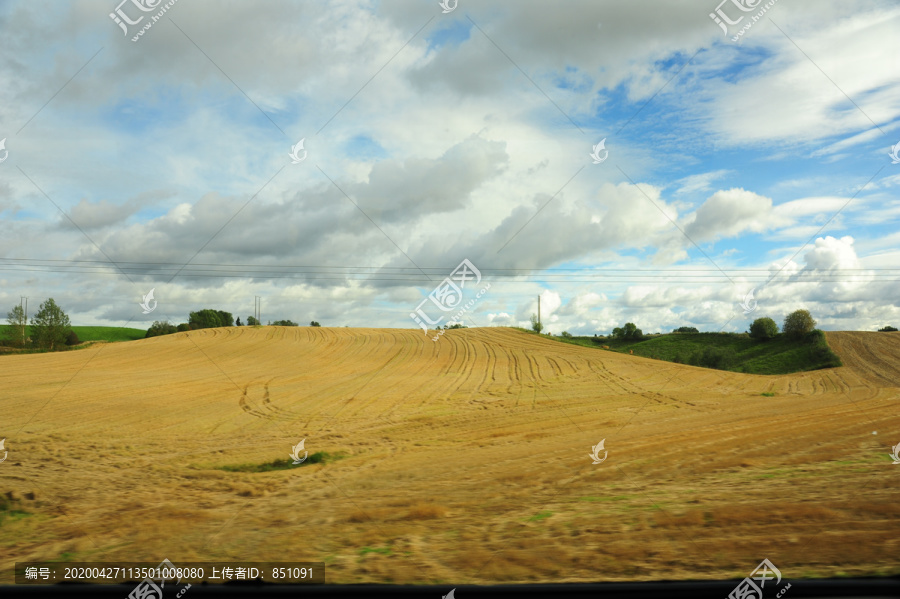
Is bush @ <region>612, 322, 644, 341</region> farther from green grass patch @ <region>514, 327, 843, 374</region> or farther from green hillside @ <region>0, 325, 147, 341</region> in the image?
green hillside @ <region>0, 325, 147, 341</region>

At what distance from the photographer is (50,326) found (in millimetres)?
71500

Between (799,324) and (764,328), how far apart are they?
486 centimetres

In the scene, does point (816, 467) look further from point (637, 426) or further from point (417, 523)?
point (417, 523)

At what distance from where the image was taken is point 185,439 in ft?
49.4

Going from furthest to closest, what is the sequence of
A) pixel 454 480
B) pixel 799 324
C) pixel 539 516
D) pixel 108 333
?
pixel 108 333
pixel 799 324
pixel 454 480
pixel 539 516

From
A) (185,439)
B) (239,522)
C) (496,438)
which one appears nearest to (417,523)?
(239,522)

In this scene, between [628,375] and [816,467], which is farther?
[628,375]

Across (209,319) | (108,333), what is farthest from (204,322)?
(108,333)

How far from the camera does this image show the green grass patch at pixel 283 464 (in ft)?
39.7

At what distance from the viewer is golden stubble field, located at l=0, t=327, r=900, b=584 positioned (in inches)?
252

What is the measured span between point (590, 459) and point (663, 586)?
7351 mm

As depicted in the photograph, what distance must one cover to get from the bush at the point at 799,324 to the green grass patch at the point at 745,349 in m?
0.68

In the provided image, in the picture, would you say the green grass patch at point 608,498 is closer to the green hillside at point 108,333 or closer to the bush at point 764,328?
the bush at point 764,328

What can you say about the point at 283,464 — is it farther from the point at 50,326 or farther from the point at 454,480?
the point at 50,326
